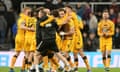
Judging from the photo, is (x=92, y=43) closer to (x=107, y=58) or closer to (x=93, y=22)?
(x=93, y=22)

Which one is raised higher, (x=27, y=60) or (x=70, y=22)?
(x=70, y=22)

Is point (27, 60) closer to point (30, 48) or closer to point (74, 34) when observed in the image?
point (30, 48)

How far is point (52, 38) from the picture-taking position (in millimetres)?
19328

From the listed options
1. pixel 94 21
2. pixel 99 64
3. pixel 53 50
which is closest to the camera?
pixel 53 50

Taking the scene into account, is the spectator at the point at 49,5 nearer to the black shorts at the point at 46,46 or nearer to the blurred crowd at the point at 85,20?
the blurred crowd at the point at 85,20

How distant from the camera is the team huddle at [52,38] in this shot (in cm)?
1931

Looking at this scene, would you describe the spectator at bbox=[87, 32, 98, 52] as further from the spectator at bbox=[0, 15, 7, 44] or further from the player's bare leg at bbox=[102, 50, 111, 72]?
the player's bare leg at bbox=[102, 50, 111, 72]

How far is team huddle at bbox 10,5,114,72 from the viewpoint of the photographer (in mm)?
19312

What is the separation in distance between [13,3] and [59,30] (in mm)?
9009

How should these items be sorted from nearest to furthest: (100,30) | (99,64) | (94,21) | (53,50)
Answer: (53,50)
(100,30)
(99,64)
(94,21)

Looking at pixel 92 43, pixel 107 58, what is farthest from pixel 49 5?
pixel 107 58

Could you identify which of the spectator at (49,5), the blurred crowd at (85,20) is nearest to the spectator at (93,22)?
the blurred crowd at (85,20)

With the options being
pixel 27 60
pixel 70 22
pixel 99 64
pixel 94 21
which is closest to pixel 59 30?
pixel 70 22

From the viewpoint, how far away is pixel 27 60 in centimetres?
2189
